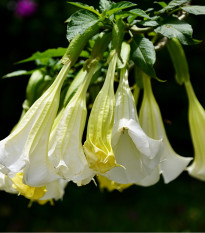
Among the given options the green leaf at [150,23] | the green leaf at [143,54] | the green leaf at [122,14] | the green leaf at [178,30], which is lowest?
the green leaf at [143,54]

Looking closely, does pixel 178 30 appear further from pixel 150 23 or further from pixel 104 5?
pixel 104 5

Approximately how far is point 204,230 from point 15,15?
2.57 meters

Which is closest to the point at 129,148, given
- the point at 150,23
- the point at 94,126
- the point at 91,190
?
the point at 94,126

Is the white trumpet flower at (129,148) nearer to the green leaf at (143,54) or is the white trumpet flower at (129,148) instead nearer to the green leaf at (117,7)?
the green leaf at (143,54)

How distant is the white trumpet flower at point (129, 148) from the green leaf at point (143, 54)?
7cm

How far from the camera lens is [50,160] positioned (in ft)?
2.64

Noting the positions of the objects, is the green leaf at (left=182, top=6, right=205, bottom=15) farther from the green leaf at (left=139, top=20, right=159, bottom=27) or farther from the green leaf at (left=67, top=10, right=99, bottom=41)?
the green leaf at (left=67, top=10, right=99, bottom=41)

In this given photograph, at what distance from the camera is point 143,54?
91 cm

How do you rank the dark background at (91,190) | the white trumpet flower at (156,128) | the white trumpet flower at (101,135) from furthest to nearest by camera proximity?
the dark background at (91,190) → the white trumpet flower at (156,128) → the white trumpet flower at (101,135)

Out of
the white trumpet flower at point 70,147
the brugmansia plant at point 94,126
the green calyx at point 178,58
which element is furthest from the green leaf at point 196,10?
the white trumpet flower at point 70,147

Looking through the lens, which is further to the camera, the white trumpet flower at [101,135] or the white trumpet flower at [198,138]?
Answer: the white trumpet flower at [198,138]

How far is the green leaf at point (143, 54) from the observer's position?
891mm

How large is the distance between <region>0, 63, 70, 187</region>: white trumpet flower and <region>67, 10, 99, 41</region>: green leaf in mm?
149

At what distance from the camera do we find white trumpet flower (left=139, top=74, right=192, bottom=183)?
1.02 metres
